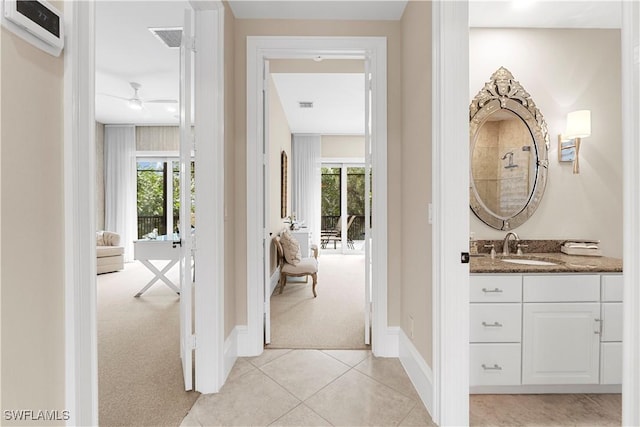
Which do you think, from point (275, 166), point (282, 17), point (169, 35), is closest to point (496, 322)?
point (282, 17)

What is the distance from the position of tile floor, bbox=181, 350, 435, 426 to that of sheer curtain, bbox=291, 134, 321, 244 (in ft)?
16.2

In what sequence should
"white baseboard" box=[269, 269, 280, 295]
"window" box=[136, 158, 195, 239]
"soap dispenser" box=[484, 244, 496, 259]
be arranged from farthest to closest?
"window" box=[136, 158, 195, 239] < "white baseboard" box=[269, 269, 280, 295] < "soap dispenser" box=[484, 244, 496, 259]

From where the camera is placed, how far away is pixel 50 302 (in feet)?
2.84

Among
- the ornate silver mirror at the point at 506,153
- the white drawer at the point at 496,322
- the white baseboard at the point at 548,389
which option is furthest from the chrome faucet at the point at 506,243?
the white baseboard at the point at 548,389

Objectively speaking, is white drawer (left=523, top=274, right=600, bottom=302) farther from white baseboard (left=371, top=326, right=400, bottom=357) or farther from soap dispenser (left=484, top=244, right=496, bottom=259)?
white baseboard (left=371, top=326, right=400, bottom=357)

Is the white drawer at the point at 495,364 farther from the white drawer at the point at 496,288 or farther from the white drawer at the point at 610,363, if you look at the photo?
the white drawer at the point at 610,363

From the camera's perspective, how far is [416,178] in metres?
2.10

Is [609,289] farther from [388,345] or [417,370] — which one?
[388,345]

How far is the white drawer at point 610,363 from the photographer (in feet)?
6.57

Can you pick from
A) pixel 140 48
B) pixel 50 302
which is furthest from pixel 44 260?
pixel 140 48

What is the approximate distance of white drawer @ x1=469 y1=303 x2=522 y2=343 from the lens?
2012mm

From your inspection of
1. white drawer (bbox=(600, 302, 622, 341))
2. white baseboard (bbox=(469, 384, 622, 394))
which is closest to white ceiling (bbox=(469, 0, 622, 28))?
white drawer (bbox=(600, 302, 622, 341))

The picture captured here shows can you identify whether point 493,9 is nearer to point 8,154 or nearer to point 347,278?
point 8,154

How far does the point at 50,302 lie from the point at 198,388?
145 centimetres
